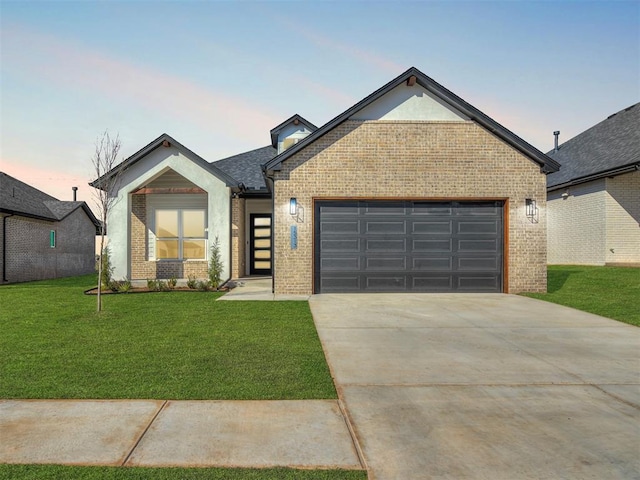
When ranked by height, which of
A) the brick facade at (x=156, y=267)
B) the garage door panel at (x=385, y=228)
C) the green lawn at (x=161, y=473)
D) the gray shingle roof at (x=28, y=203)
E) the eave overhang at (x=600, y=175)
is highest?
the eave overhang at (x=600, y=175)

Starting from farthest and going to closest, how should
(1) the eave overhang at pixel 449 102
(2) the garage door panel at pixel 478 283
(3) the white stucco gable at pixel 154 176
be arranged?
(3) the white stucco gable at pixel 154 176 → (2) the garage door panel at pixel 478 283 → (1) the eave overhang at pixel 449 102

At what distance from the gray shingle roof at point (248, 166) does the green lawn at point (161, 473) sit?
15.0 m

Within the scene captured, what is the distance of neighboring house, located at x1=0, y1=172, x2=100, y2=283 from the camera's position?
1866 cm

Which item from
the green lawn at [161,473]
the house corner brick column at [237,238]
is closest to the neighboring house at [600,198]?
the house corner brick column at [237,238]

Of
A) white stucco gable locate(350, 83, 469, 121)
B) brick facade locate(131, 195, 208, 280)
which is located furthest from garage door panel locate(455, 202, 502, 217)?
brick facade locate(131, 195, 208, 280)

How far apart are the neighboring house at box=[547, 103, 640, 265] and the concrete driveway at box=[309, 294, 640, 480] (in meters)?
13.1

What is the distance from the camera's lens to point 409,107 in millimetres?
12414

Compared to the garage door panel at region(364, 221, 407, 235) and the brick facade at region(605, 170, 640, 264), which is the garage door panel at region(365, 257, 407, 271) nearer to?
the garage door panel at region(364, 221, 407, 235)

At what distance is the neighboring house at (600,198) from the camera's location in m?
18.3

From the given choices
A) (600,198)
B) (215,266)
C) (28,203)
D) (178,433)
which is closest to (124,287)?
(215,266)

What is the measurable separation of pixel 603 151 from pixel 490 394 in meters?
22.4

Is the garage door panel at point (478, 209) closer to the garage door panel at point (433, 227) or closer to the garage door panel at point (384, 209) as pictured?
the garage door panel at point (433, 227)

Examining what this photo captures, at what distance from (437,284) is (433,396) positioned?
28.7 ft

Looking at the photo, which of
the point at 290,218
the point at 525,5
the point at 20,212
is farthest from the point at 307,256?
the point at 20,212
